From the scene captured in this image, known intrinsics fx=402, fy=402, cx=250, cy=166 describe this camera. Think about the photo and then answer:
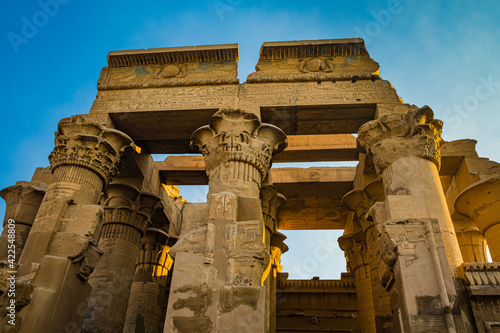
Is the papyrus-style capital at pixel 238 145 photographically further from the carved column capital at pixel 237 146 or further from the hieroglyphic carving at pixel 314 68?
the hieroglyphic carving at pixel 314 68

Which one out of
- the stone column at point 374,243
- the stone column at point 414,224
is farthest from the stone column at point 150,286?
the stone column at point 414,224

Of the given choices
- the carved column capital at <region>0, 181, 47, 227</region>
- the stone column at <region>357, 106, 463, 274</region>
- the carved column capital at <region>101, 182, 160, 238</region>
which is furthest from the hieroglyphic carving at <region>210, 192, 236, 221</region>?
the carved column capital at <region>0, 181, 47, 227</region>

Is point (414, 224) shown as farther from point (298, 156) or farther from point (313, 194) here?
point (313, 194)

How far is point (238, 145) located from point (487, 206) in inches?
209

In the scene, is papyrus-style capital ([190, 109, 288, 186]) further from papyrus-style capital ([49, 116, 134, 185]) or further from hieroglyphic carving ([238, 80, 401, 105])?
papyrus-style capital ([49, 116, 134, 185])

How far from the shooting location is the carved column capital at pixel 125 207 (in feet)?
31.3

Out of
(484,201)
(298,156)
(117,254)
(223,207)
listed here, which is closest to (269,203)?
(298,156)

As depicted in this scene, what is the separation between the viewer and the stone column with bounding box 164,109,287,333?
5031mm

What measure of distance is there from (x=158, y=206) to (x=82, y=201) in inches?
142

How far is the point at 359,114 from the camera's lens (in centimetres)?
836

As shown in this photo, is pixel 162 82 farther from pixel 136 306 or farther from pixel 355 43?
pixel 136 306

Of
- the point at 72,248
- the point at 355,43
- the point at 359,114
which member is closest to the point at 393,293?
the point at 359,114

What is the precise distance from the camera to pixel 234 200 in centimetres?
599

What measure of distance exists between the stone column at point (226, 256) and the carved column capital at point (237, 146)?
0.06ft
